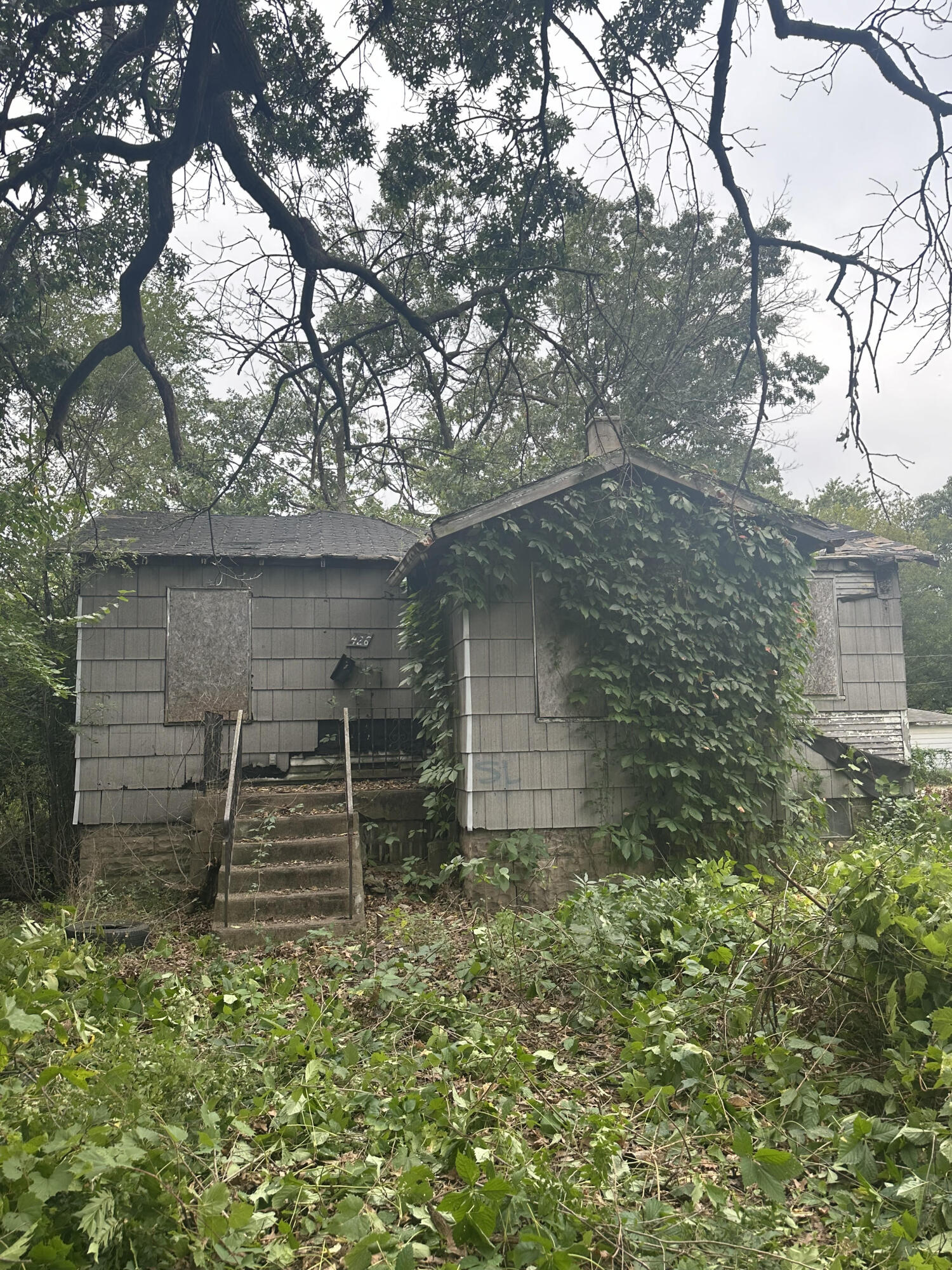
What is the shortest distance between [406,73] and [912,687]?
101 ft

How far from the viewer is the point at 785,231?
70.8 ft

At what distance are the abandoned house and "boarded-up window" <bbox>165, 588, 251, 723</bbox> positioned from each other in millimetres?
23

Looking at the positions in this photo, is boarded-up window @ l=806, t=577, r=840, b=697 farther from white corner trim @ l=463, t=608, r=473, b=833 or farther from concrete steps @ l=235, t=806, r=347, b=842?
concrete steps @ l=235, t=806, r=347, b=842

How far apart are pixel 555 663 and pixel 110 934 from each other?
4.65 meters

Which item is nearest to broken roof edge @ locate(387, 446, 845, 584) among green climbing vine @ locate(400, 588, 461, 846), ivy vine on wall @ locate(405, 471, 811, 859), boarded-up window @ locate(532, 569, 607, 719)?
ivy vine on wall @ locate(405, 471, 811, 859)

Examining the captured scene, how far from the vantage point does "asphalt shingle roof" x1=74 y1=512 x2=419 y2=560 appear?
1042 cm

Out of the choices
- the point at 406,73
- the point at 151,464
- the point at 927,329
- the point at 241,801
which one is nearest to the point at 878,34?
the point at 927,329

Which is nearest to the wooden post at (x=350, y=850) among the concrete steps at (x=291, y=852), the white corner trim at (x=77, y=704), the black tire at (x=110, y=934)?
the concrete steps at (x=291, y=852)

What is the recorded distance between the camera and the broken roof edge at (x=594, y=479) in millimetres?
8250

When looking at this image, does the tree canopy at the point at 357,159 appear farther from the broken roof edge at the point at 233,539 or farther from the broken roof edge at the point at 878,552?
the broken roof edge at the point at 878,552

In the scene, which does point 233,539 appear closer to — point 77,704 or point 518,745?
point 77,704

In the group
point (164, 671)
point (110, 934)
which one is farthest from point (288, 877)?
point (164, 671)

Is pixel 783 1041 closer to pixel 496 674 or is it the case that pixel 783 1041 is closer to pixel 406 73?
pixel 496 674

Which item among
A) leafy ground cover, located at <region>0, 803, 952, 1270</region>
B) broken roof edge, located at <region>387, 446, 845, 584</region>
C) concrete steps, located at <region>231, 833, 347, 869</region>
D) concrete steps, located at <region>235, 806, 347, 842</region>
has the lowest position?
leafy ground cover, located at <region>0, 803, 952, 1270</region>
